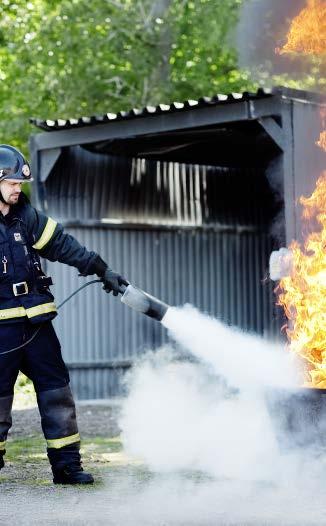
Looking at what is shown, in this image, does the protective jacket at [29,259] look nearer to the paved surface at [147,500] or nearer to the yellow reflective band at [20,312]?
the yellow reflective band at [20,312]

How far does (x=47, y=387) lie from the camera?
275 inches

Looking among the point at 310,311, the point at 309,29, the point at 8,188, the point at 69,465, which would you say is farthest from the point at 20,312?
the point at 309,29

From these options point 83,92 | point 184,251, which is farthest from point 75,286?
point 83,92

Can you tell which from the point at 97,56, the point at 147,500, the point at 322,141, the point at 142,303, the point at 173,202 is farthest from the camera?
the point at 97,56

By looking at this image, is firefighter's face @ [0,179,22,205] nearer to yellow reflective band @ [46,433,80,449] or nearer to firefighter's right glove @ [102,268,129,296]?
firefighter's right glove @ [102,268,129,296]

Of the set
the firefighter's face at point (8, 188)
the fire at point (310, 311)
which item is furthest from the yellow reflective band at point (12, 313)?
the fire at point (310, 311)

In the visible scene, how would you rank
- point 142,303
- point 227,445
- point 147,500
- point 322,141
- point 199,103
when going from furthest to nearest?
point 199,103 → point 322,141 → point 227,445 → point 142,303 → point 147,500

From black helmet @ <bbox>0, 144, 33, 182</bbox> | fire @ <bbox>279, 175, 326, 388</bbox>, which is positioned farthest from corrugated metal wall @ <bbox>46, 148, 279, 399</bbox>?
black helmet @ <bbox>0, 144, 33, 182</bbox>

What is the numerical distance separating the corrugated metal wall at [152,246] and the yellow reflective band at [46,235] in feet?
17.8

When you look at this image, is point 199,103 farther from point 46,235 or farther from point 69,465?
point 69,465

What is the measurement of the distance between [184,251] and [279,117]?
11.3 ft

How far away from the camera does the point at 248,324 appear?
1436 cm

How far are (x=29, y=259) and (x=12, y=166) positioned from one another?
0.60 metres

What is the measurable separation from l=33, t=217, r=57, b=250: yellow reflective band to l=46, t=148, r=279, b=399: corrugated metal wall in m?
5.41
